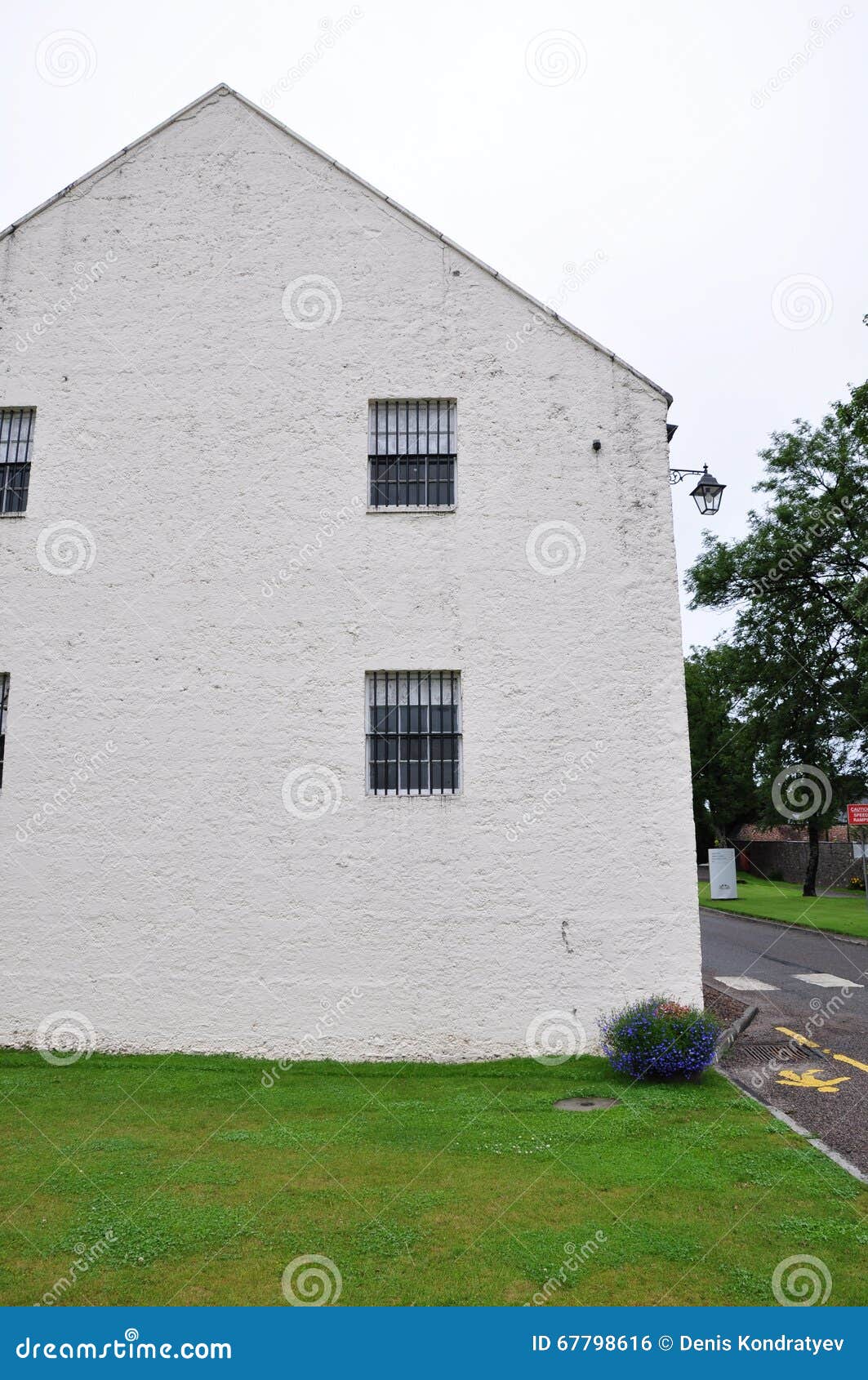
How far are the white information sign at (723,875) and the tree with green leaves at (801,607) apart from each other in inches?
438

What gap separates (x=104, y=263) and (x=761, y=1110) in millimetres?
12280

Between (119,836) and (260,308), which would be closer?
(119,836)

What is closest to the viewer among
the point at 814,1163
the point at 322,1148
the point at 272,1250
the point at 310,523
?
the point at 272,1250

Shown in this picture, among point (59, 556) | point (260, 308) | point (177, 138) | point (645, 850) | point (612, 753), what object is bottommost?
point (645, 850)

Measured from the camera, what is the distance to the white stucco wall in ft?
33.7

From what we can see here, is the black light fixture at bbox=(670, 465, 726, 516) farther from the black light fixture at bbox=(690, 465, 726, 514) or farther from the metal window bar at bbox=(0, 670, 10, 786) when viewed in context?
the metal window bar at bbox=(0, 670, 10, 786)

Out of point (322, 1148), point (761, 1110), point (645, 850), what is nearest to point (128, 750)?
point (322, 1148)

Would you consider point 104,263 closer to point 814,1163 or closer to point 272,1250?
point 272,1250

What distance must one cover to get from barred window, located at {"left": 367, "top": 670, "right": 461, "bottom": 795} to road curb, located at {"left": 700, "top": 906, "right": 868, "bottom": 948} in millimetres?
16083

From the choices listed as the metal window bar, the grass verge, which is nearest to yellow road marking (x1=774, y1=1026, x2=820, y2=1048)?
the metal window bar

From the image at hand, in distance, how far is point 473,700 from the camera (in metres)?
10.8

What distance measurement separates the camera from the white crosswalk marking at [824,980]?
16.3 m

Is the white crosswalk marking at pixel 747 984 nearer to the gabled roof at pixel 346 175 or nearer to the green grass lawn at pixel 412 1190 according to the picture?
the green grass lawn at pixel 412 1190

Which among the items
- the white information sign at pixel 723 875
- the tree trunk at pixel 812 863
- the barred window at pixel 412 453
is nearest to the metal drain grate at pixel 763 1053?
the barred window at pixel 412 453
